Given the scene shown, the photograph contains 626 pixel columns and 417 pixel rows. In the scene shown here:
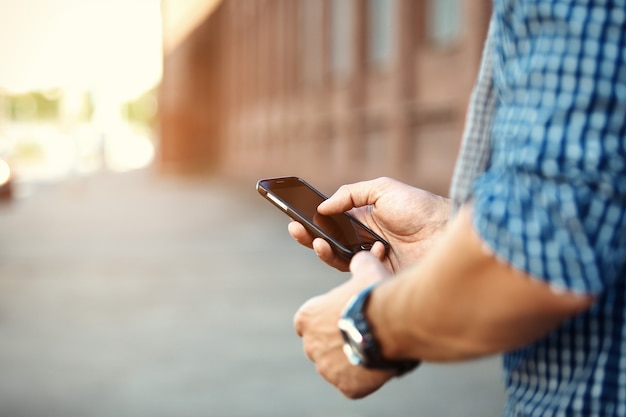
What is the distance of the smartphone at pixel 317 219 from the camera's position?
5.56 ft

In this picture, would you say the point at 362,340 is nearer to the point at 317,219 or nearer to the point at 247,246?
the point at 317,219

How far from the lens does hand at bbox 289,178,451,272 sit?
1.78 m

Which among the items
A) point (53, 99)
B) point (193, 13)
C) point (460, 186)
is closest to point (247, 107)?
point (193, 13)

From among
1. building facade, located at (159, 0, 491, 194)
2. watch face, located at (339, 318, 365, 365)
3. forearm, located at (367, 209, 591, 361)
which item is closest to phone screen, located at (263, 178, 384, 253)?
watch face, located at (339, 318, 365, 365)

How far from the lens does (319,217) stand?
5.89 ft

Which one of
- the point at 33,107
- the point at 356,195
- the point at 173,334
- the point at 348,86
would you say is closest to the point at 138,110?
the point at 33,107

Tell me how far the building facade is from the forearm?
7.44 metres

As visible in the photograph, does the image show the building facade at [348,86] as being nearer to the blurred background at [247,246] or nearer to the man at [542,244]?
the blurred background at [247,246]

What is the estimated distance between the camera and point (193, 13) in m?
33.6

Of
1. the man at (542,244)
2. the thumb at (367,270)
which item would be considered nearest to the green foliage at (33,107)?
the thumb at (367,270)

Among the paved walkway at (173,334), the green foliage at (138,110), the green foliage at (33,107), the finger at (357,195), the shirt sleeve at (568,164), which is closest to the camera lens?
the shirt sleeve at (568,164)

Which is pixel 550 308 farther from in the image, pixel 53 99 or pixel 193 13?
pixel 53 99

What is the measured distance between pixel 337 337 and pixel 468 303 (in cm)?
33

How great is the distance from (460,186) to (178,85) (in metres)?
34.1
